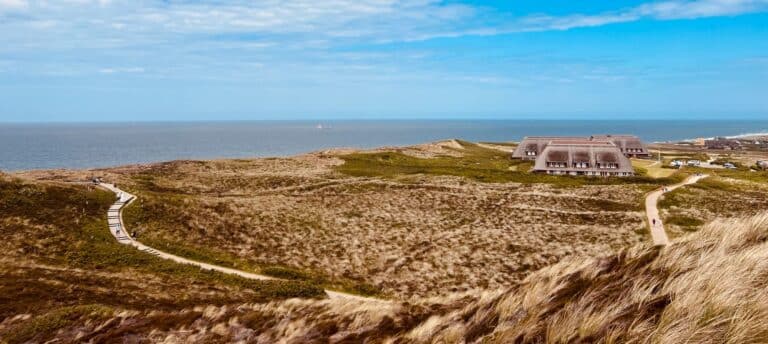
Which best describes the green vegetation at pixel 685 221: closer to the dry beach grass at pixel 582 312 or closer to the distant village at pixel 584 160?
the distant village at pixel 584 160

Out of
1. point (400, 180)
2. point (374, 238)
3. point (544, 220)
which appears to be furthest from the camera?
point (400, 180)

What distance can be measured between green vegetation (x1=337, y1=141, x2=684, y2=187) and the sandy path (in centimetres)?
263

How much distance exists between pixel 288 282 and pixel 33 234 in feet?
69.7

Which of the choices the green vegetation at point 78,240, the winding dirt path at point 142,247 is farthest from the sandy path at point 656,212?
the green vegetation at point 78,240

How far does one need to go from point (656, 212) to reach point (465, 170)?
37349mm

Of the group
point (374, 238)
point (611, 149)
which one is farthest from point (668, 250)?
point (611, 149)

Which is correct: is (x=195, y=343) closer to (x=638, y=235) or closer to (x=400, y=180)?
(x=638, y=235)

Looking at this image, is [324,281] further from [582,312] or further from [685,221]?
[685,221]

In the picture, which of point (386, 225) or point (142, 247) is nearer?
point (142, 247)

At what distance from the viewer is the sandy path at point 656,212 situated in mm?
40759

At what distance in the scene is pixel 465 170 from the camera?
276ft

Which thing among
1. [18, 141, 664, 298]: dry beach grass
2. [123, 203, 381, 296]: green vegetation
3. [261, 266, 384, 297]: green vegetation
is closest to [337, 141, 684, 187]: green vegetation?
[18, 141, 664, 298]: dry beach grass

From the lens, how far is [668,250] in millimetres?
9906

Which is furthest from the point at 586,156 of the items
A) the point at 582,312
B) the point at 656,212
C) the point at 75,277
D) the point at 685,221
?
the point at 582,312
